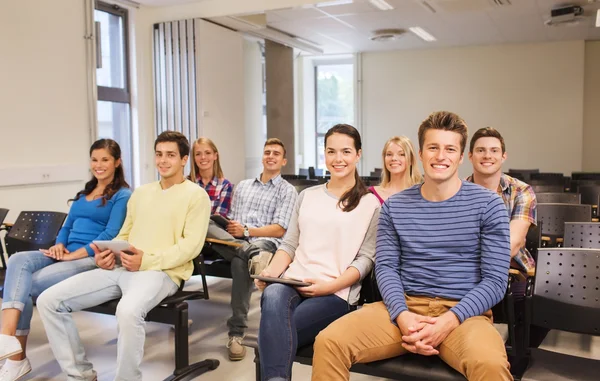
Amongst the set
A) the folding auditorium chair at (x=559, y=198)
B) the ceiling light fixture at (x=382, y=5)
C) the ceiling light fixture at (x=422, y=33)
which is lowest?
the folding auditorium chair at (x=559, y=198)

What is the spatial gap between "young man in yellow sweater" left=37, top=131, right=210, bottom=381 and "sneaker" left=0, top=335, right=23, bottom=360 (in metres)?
0.20

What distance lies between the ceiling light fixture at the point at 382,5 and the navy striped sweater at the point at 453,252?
5820mm

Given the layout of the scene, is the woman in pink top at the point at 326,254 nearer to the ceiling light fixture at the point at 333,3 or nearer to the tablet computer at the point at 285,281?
the tablet computer at the point at 285,281

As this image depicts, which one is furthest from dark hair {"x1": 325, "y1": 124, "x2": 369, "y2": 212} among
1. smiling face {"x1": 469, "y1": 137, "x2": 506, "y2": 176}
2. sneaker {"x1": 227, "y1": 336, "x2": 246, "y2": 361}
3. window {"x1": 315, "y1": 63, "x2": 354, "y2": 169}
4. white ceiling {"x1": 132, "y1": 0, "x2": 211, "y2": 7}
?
window {"x1": 315, "y1": 63, "x2": 354, "y2": 169}

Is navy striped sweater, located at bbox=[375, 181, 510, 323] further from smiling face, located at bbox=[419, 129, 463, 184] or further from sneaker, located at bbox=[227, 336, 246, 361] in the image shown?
sneaker, located at bbox=[227, 336, 246, 361]

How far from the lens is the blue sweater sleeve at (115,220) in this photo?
11.0 ft

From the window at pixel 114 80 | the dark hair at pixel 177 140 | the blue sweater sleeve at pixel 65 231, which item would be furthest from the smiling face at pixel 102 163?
the window at pixel 114 80

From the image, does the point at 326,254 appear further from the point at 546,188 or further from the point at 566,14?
the point at 566,14

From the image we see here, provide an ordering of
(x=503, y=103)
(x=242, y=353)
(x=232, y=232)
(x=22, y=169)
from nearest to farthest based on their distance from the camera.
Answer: (x=242, y=353)
(x=232, y=232)
(x=22, y=169)
(x=503, y=103)

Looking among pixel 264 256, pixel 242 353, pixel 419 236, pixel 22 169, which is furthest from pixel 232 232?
pixel 22 169

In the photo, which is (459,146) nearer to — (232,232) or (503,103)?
(232,232)

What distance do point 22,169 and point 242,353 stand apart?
3480mm

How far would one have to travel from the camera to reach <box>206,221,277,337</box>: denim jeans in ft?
11.6

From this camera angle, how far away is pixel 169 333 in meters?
3.93
